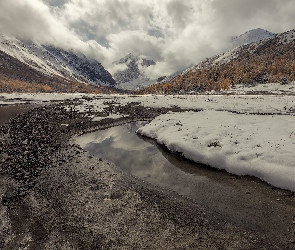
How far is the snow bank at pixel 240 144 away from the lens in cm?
1513

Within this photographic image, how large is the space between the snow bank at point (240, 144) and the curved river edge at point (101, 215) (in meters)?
2.76

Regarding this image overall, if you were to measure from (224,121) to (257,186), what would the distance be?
14.4m

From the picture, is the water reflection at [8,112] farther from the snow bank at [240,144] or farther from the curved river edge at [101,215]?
the snow bank at [240,144]

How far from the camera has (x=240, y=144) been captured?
19078 millimetres

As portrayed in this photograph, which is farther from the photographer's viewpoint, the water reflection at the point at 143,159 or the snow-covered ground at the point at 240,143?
the water reflection at the point at 143,159

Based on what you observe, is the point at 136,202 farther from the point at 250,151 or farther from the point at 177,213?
the point at 250,151

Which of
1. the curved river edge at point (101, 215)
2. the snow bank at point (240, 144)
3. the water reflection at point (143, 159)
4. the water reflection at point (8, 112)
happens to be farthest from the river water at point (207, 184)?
the water reflection at point (8, 112)

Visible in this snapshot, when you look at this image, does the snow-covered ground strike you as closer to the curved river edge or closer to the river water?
the river water

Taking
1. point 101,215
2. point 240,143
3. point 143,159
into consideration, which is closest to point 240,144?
point 240,143

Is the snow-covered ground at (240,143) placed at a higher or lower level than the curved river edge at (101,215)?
higher

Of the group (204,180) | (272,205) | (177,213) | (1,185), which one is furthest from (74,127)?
(272,205)

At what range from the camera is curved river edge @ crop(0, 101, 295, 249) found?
9.75 meters

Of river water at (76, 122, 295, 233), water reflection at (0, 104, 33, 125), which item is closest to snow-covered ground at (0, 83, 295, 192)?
river water at (76, 122, 295, 233)

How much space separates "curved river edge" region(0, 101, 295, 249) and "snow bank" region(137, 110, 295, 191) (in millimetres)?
2758
